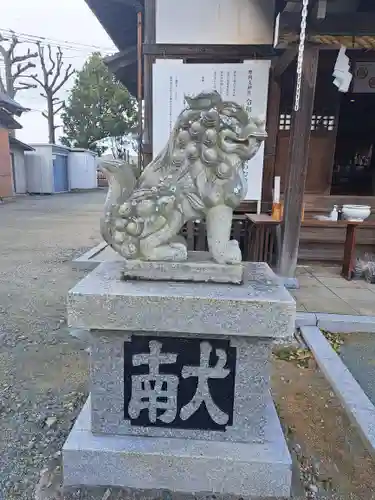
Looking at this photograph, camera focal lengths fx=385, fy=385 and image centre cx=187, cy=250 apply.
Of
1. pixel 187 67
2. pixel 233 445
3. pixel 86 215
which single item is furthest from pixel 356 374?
pixel 86 215

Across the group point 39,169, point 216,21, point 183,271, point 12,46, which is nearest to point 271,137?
point 216,21

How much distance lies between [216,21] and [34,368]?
459 centimetres

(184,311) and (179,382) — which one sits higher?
(184,311)

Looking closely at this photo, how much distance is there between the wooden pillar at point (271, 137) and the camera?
17.1ft

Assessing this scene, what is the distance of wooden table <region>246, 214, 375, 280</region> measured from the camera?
4793 millimetres

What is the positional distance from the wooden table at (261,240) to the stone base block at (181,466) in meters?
3.38

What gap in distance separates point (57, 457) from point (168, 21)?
A: 199 inches

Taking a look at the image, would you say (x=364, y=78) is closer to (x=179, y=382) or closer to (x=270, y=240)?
(x=270, y=240)

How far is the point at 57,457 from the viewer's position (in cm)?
198

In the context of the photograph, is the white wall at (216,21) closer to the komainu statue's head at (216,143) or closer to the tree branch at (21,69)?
the komainu statue's head at (216,143)

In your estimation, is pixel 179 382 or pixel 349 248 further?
pixel 349 248

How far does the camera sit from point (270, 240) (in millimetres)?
5059

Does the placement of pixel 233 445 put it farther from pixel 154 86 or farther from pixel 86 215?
pixel 86 215

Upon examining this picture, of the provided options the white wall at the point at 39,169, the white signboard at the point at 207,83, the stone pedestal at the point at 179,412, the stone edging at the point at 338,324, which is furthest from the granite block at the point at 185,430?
the white wall at the point at 39,169
